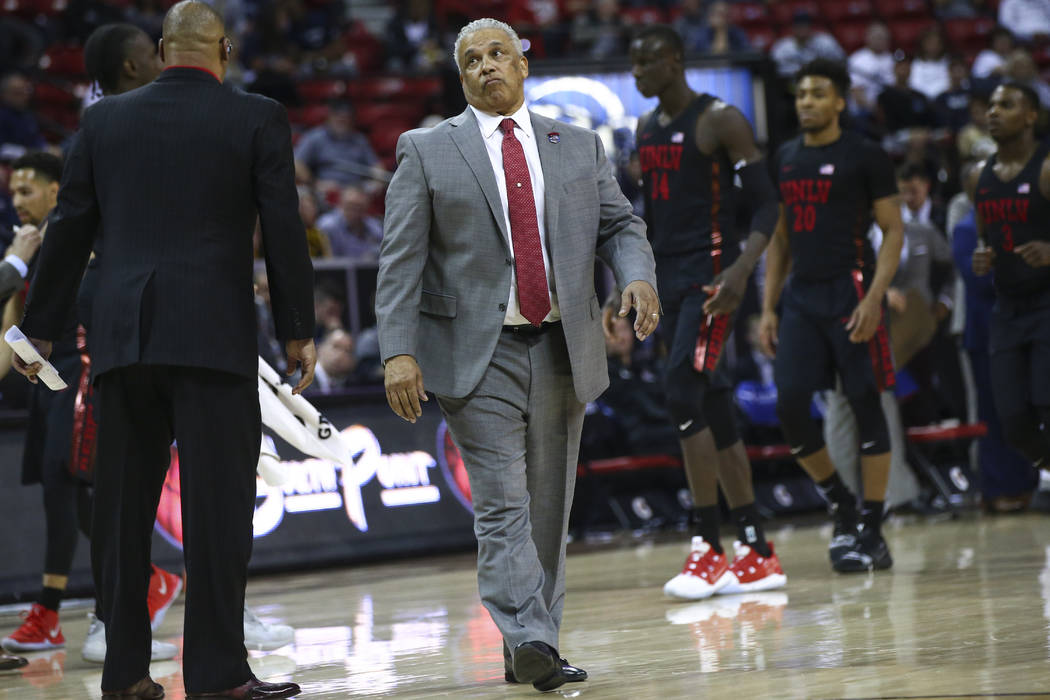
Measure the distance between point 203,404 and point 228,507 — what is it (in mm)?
299

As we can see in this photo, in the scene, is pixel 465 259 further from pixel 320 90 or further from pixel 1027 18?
pixel 1027 18

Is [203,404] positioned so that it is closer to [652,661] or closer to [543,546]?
[543,546]

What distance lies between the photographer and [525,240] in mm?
4254

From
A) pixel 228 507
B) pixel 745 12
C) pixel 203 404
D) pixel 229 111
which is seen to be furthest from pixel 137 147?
pixel 745 12

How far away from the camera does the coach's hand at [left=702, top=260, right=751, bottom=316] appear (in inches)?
238

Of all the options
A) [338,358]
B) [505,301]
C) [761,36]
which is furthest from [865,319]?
[761,36]

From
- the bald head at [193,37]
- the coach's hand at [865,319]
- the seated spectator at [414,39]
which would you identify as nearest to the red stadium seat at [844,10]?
the seated spectator at [414,39]

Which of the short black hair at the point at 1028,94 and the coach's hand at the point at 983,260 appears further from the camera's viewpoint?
the coach's hand at the point at 983,260

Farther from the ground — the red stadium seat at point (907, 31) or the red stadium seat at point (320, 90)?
the red stadium seat at point (907, 31)

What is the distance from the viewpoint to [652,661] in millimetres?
4461

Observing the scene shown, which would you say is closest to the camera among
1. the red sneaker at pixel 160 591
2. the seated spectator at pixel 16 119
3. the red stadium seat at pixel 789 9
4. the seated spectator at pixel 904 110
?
the red sneaker at pixel 160 591

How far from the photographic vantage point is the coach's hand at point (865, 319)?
6746 mm

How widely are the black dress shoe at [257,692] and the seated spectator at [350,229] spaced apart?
813 centimetres

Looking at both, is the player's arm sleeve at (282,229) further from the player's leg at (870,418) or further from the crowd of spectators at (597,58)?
the crowd of spectators at (597,58)
